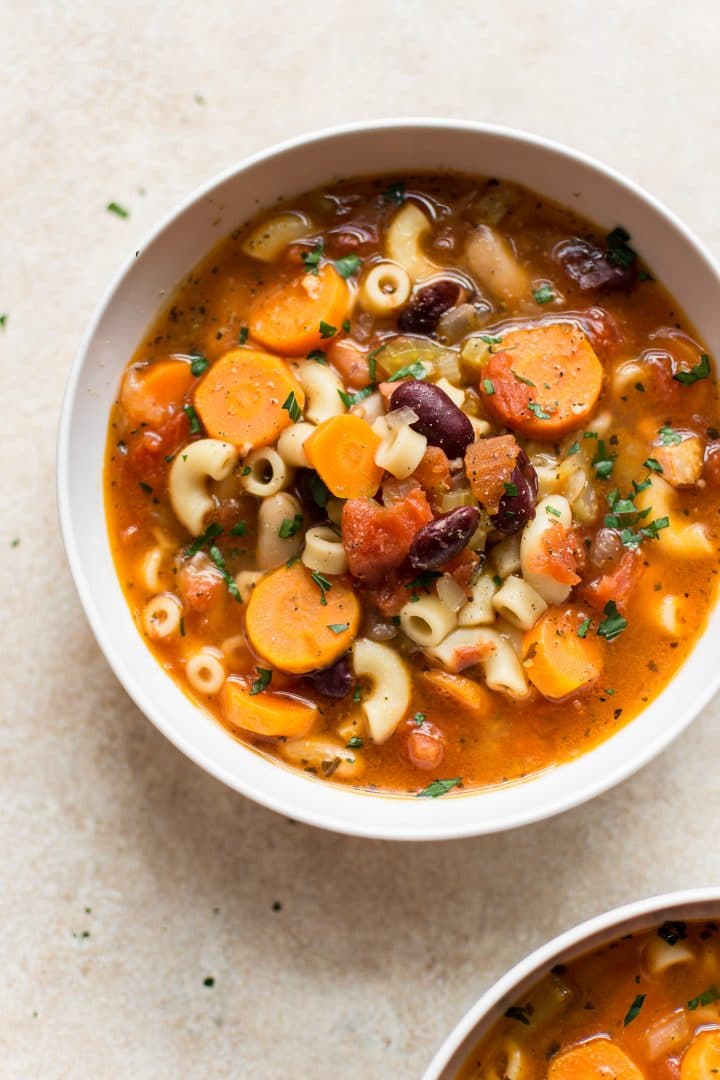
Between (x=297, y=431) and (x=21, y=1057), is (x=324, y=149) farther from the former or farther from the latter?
(x=21, y=1057)

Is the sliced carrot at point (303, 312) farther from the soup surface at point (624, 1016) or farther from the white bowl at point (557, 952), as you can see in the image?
the soup surface at point (624, 1016)

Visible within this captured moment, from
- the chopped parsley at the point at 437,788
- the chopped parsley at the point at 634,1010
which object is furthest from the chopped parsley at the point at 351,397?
the chopped parsley at the point at 634,1010

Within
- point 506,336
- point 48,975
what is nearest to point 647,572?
point 506,336

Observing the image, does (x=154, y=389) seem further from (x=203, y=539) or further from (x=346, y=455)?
(x=346, y=455)

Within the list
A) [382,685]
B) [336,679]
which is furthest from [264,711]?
[382,685]

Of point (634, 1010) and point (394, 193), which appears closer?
point (634, 1010)

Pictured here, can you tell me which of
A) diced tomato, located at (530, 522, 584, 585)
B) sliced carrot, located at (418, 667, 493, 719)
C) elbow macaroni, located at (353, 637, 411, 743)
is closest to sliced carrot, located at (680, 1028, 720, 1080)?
sliced carrot, located at (418, 667, 493, 719)
